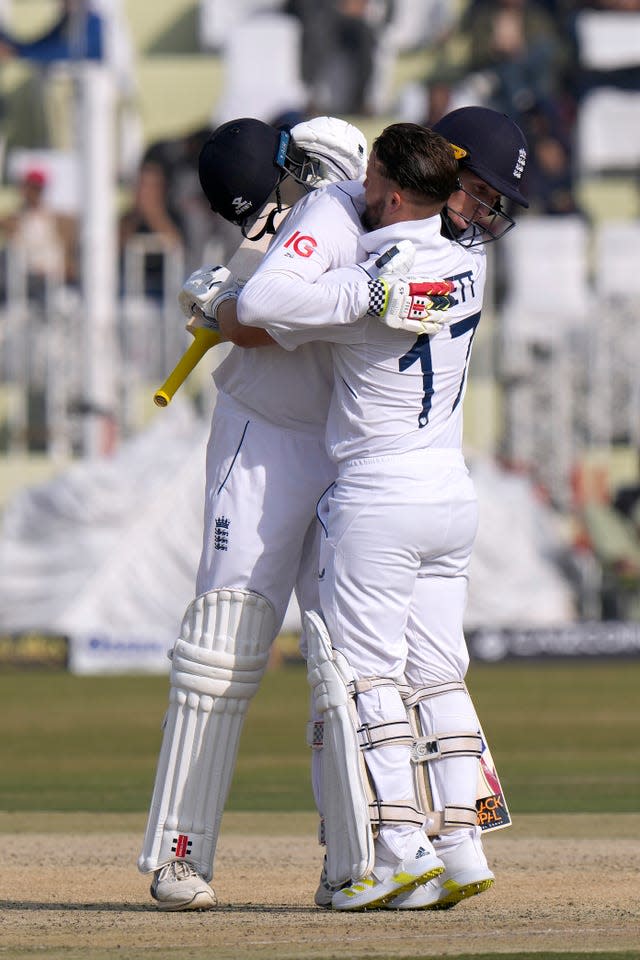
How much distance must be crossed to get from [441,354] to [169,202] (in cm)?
1600

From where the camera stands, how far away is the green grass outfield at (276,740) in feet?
27.3

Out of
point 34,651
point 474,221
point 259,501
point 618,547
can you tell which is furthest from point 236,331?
point 618,547

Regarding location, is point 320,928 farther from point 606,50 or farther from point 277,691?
point 606,50

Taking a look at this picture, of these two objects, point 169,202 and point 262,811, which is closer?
point 262,811

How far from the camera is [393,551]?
4996 millimetres

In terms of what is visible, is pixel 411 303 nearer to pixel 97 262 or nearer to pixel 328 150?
pixel 328 150

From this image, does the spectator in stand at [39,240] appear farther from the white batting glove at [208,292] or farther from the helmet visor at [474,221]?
the helmet visor at [474,221]

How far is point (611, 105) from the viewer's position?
23672mm

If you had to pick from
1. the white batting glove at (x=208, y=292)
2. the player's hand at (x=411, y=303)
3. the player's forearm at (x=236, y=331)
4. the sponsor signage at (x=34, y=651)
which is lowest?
the sponsor signage at (x=34, y=651)

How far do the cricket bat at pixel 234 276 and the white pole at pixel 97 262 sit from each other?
12.6 m

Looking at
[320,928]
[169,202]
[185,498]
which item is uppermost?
[320,928]

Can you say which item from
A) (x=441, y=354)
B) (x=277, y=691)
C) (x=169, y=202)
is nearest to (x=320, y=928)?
(x=441, y=354)

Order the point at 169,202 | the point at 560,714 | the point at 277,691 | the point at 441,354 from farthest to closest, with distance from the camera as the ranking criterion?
the point at 169,202, the point at 277,691, the point at 560,714, the point at 441,354

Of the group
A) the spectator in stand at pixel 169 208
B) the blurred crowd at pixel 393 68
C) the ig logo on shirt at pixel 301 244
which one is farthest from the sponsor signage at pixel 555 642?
the ig logo on shirt at pixel 301 244
